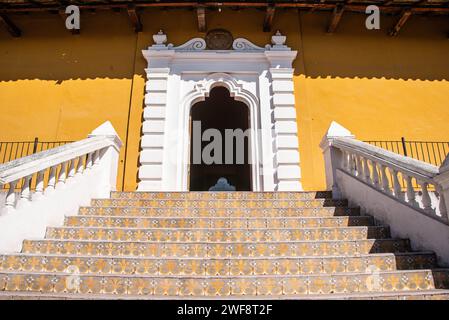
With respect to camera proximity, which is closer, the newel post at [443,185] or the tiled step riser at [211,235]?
the newel post at [443,185]

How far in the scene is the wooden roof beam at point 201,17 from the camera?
844 centimetres

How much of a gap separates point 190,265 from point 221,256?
0.45m

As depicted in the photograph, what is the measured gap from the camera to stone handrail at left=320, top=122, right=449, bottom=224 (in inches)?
140

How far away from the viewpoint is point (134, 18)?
8680mm

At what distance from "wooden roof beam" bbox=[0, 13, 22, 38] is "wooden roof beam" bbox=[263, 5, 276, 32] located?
698cm

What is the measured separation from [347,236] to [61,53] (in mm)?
8729

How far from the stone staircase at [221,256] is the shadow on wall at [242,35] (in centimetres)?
510

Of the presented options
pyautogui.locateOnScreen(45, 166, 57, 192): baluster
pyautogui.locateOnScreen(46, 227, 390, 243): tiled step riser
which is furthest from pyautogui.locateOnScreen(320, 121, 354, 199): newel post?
pyautogui.locateOnScreen(45, 166, 57, 192): baluster

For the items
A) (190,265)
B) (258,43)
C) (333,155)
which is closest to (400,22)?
(258,43)

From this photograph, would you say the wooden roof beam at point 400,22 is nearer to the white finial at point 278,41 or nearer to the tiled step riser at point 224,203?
the white finial at point 278,41

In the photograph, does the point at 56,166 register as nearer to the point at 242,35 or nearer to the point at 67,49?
the point at 67,49

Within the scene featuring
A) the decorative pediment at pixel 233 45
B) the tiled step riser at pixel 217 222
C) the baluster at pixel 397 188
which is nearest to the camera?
the baluster at pixel 397 188

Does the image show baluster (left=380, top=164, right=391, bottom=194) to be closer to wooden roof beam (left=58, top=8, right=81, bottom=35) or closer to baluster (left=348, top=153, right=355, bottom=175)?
baluster (left=348, top=153, right=355, bottom=175)

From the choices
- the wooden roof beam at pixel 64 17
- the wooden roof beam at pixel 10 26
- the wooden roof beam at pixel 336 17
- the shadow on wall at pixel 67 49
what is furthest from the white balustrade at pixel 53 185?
the wooden roof beam at pixel 336 17
